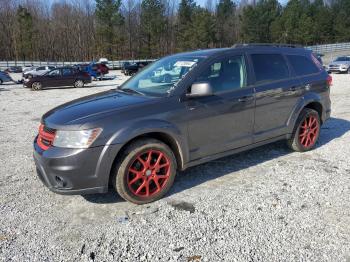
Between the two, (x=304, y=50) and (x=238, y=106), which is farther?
(x=304, y=50)

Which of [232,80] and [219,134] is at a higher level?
[232,80]

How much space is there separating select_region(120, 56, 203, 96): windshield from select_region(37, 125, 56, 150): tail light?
4.30ft

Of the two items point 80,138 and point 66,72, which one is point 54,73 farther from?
point 80,138

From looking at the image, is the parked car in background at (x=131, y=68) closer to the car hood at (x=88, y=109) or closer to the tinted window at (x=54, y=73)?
the tinted window at (x=54, y=73)

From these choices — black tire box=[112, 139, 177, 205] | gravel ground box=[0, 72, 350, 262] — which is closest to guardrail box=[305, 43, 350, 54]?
gravel ground box=[0, 72, 350, 262]

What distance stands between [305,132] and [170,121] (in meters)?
2.88

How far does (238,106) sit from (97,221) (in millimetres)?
2369

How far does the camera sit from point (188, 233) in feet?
11.3

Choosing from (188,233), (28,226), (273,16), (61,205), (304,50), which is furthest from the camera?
(273,16)

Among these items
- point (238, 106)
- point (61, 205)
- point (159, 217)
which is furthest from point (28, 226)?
point (238, 106)

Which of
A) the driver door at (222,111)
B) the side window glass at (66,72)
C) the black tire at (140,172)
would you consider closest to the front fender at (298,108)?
the driver door at (222,111)

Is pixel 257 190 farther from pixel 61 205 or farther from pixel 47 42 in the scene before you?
pixel 47 42

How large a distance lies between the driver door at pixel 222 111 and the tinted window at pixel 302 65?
1209mm

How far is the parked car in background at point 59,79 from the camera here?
21.1 meters
